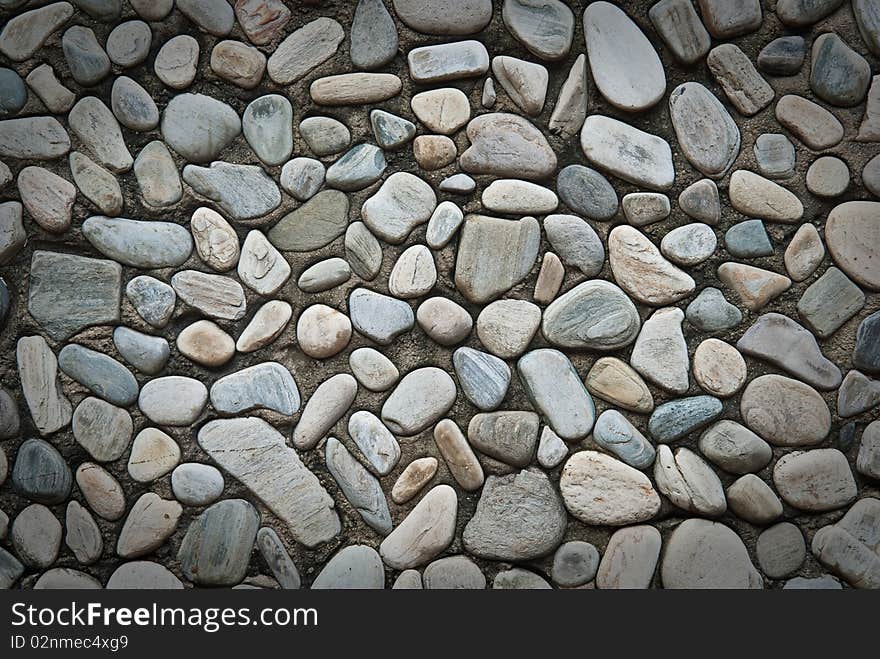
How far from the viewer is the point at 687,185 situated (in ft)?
3.56

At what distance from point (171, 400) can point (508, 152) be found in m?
0.54

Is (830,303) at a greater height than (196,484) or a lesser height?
greater

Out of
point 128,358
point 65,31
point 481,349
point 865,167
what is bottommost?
point 128,358

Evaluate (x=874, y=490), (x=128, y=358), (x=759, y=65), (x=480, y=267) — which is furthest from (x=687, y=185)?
(x=128, y=358)

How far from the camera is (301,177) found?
1081 mm

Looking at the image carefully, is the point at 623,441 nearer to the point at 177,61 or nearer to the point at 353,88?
the point at 353,88

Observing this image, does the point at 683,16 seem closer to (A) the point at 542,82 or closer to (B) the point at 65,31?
(A) the point at 542,82

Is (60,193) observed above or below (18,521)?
above

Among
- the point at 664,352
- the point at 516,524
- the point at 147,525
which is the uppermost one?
the point at 664,352

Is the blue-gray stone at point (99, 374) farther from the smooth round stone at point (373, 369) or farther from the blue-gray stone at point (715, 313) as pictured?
the blue-gray stone at point (715, 313)

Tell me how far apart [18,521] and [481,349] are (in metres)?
0.64

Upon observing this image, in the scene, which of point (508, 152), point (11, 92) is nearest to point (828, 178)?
point (508, 152)

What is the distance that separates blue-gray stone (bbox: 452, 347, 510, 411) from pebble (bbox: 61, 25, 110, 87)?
0.59 m

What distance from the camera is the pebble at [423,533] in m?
1.05
